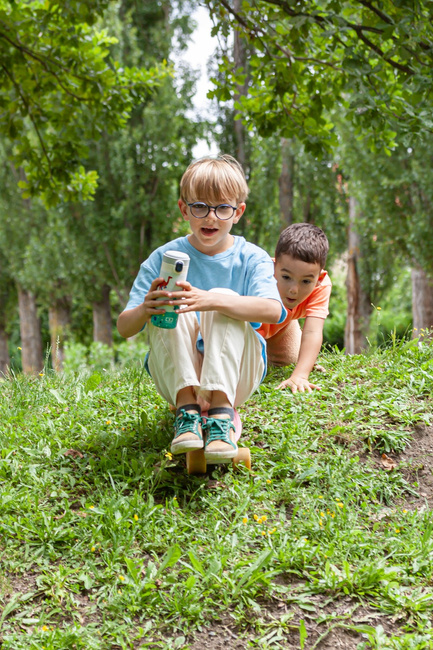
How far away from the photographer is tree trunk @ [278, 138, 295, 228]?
13.0 m

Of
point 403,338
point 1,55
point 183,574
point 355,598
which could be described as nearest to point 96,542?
point 183,574

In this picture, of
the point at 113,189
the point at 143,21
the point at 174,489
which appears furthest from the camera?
the point at 143,21

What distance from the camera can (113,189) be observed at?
13266mm

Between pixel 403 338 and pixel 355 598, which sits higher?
pixel 403 338

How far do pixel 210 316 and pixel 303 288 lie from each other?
137cm

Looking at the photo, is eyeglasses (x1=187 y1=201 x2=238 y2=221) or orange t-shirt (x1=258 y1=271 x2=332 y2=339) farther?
orange t-shirt (x1=258 y1=271 x2=332 y2=339)

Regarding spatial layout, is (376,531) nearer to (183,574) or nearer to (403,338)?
(183,574)

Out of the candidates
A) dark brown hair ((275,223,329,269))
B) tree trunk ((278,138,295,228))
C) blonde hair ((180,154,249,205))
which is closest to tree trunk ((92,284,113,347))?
tree trunk ((278,138,295,228))

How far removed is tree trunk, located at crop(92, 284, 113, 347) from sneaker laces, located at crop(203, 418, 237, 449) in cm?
1254

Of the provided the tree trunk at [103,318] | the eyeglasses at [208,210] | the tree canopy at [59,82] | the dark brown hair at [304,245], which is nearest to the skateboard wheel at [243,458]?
the eyeglasses at [208,210]

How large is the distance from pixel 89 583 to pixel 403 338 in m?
2.98

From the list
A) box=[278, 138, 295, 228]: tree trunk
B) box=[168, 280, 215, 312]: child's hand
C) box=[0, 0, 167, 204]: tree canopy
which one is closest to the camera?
box=[168, 280, 215, 312]: child's hand

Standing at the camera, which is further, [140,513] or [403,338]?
[403,338]

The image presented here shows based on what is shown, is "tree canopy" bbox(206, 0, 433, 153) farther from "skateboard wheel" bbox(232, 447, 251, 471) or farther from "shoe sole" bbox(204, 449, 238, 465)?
"shoe sole" bbox(204, 449, 238, 465)
